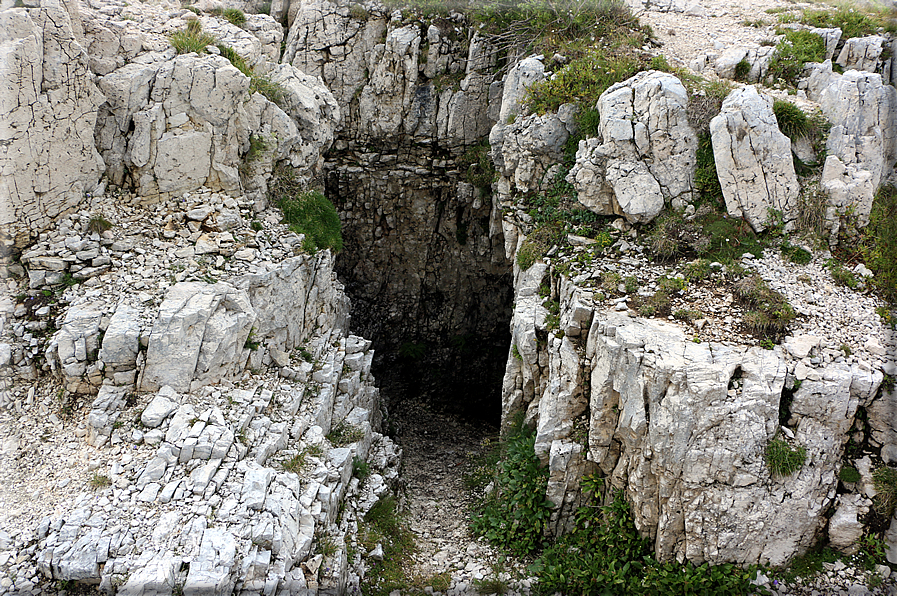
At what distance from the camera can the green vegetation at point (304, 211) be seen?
11.7 meters

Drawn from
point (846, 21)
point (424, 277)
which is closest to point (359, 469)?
point (424, 277)

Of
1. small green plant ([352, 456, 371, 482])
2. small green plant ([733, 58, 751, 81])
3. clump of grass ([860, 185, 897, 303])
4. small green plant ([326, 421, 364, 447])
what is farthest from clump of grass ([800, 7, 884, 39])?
small green plant ([352, 456, 371, 482])

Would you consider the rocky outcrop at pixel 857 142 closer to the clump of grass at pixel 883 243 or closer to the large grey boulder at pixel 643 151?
the clump of grass at pixel 883 243

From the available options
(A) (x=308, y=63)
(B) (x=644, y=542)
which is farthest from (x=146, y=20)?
(B) (x=644, y=542)

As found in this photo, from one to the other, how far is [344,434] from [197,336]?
3953 mm

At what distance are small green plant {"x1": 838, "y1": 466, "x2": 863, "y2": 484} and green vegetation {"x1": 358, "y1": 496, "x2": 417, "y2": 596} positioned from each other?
24.3 feet

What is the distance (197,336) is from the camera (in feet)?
29.0

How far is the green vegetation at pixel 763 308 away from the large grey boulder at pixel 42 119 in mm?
12046

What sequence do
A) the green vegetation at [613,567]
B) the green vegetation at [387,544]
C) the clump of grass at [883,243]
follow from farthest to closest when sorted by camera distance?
the green vegetation at [387,544] < the clump of grass at [883,243] < the green vegetation at [613,567]

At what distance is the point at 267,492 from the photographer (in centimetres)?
816

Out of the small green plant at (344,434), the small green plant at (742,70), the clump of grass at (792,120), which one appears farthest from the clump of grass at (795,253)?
the small green plant at (344,434)

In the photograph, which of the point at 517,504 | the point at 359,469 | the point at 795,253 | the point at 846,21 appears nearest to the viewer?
the point at 795,253

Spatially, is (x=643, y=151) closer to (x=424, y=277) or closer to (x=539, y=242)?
(x=539, y=242)

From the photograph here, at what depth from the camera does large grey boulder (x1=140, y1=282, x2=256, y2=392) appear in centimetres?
855
